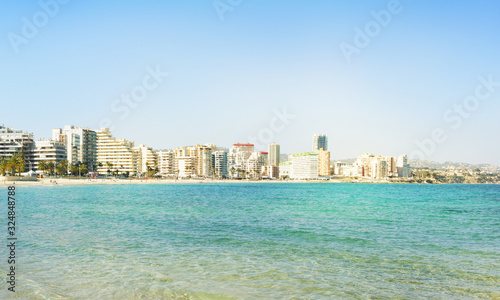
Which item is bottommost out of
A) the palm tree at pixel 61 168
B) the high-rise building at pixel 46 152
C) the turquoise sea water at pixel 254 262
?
the turquoise sea water at pixel 254 262

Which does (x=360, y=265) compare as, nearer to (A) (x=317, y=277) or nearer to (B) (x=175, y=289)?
(A) (x=317, y=277)

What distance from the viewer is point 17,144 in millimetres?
Result: 152500

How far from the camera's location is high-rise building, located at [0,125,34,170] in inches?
Answer: 5915

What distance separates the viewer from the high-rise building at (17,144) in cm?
15025

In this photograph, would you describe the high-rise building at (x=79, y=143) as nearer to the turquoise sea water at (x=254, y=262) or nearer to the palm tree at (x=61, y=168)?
the palm tree at (x=61, y=168)

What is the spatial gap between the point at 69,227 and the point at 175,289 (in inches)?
590

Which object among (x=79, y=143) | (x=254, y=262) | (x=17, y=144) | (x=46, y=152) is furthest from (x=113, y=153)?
(x=254, y=262)

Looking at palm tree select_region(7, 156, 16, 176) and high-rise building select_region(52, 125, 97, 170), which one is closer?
palm tree select_region(7, 156, 16, 176)

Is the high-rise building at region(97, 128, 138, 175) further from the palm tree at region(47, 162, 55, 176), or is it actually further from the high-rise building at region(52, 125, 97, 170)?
the palm tree at region(47, 162, 55, 176)

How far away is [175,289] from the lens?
1065 centimetres

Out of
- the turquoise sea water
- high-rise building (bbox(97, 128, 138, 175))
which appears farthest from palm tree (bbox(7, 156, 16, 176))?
the turquoise sea water

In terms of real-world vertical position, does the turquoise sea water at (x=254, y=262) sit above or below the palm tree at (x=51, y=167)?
below

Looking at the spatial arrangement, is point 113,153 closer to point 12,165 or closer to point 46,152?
point 46,152

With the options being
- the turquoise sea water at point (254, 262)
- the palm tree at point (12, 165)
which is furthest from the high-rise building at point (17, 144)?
the turquoise sea water at point (254, 262)
